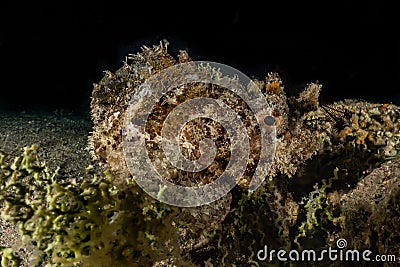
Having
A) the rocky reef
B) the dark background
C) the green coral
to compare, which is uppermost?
the dark background

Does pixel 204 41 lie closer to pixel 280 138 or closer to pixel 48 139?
pixel 48 139

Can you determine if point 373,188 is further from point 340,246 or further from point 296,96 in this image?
point 296,96

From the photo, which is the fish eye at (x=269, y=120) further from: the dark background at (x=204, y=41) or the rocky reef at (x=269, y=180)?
the dark background at (x=204, y=41)

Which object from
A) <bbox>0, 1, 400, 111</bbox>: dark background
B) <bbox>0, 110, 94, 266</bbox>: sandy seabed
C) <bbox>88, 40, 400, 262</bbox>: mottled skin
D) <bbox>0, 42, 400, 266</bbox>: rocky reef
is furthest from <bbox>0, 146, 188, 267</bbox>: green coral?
<bbox>0, 1, 400, 111</bbox>: dark background

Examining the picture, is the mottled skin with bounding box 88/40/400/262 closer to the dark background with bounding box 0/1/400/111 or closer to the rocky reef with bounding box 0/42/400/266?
the rocky reef with bounding box 0/42/400/266

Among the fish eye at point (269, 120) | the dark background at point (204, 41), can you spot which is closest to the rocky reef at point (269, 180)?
the fish eye at point (269, 120)

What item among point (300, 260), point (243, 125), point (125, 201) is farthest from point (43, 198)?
point (300, 260)
